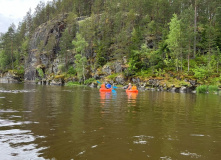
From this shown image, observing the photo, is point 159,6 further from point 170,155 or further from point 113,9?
point 170,155

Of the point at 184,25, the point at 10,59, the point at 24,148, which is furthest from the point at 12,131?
the point at 10,59

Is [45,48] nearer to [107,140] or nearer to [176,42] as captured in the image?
[176,42]

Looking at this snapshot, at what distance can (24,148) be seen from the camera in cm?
493

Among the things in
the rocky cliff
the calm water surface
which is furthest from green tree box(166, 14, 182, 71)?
the rocky cliff

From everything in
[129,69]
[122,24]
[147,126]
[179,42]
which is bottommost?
[147,126]

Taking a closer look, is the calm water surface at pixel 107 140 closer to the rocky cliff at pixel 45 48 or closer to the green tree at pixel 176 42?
the green tree at pixel 176 42

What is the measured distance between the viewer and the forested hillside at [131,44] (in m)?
43.2

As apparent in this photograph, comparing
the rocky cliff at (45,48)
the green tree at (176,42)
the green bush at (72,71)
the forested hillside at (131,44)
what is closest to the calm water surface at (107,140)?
the forested hillside at (131,44)

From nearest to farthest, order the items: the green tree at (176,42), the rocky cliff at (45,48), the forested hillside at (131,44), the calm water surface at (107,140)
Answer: the calm water surface at (107,140)
the green tree at (176,42)
the forested hillside at (131,44)
the rocky cliff at (45,48)

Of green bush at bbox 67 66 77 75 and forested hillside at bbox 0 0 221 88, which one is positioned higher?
forested hillside at bbox 0 0 221 88

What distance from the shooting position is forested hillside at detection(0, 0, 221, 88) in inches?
Result: 1702

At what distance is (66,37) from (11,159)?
67802mm

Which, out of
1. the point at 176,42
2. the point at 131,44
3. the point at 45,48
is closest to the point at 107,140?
the point at 176,42

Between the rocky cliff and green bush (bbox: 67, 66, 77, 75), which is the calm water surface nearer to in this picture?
green bush (bbox: 67, 66, 77, 75)
